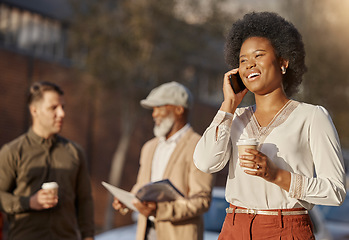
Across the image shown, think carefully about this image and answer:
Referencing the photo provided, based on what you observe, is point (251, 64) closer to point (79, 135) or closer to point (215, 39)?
point (215, 39)

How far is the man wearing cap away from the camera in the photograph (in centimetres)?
437

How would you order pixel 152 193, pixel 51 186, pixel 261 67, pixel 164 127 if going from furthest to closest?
pixel 164 127
pixel 152 193
pixel 51 186
pixel 261 67

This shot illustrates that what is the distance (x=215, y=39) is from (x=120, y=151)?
4.23m

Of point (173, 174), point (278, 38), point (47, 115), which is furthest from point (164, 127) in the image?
point (278, 38)

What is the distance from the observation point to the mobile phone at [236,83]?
287 centimetres

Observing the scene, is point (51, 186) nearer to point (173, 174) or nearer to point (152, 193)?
point (152, 193)

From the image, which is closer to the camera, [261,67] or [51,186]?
[261,67]

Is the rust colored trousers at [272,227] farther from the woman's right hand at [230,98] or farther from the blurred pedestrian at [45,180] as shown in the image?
the blurred pedestrian at [45,180]

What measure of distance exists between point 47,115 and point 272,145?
8.25ft

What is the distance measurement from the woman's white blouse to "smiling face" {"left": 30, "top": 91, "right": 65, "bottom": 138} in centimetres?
215

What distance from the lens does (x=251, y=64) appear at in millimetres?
2748

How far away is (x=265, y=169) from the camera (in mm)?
2420

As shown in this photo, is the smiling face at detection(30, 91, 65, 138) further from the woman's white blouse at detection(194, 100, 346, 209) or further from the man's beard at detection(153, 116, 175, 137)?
the woman's white blouse at detection(194, 100, 346, 209)

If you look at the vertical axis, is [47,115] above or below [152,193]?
above
